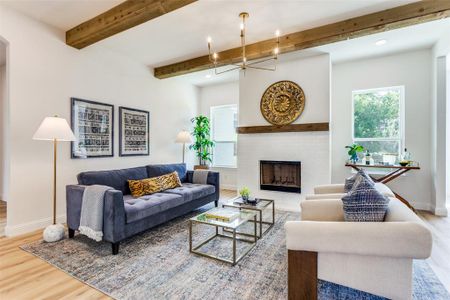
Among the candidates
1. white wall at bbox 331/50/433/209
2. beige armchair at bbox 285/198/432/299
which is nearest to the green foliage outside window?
white wall at bbox 331/50/433/209

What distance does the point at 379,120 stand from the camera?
436cm

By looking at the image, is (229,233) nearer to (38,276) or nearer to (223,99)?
(38,276)

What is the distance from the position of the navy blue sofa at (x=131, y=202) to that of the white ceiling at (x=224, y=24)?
2105 mm

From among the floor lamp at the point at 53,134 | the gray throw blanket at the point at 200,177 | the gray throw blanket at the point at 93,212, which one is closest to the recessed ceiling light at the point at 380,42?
the gray throw blanket at the point at 200,177

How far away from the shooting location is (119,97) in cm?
416

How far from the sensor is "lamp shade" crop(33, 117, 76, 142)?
2.63 metres

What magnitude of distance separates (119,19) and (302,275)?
3.23 metres

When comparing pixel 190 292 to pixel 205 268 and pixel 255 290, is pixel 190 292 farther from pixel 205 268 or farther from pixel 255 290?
pixel 255 290

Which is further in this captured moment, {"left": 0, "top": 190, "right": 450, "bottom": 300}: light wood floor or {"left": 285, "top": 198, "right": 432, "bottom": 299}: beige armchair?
{"left": 0, "top": 190, "right": 450, "bottom": 300}: light wood floor

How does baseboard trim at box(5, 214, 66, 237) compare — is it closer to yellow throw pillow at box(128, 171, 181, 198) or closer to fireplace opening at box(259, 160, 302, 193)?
yellow throw pillow at box(128, 171, 181, 198)

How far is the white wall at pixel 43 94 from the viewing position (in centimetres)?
291

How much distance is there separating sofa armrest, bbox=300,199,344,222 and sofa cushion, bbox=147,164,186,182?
2.66 metres

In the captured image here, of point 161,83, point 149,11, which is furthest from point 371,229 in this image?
point 161,83

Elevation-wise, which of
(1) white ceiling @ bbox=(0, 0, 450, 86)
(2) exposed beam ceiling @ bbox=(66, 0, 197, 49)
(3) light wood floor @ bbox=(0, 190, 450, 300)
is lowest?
(3) light wood floor @ bbox=(0, 190, 450, 300)
